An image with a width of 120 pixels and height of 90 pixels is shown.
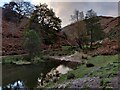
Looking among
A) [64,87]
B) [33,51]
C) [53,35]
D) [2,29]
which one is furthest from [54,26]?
[64,87]

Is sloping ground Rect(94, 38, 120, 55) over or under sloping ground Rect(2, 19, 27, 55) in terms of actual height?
under

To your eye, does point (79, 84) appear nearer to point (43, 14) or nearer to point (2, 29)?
point (43, 14)

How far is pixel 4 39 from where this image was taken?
102875 mm

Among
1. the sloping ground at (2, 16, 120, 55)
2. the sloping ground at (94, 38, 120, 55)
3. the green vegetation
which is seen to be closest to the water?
the sloping ground at (94, 38, 120, 55)

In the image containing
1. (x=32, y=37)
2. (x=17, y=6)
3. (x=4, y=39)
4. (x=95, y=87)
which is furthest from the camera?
(x=17, y=6)

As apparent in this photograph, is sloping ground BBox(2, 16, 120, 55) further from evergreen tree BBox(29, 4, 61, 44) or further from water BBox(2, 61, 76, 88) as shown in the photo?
water BBox(2, 61, 76, 88)

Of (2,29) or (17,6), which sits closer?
(2,29)

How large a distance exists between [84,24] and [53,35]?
20.2m

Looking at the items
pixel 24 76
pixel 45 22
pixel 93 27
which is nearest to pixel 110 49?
pixel 24 76

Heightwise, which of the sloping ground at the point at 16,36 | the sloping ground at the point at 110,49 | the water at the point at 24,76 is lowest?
the water at the point at 24,76

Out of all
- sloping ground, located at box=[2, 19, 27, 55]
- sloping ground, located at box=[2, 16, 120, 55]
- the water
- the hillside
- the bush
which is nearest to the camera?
the water

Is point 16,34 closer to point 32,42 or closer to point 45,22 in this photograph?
point 45,22

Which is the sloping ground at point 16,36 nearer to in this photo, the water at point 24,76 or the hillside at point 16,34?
the hillside at point 16,34

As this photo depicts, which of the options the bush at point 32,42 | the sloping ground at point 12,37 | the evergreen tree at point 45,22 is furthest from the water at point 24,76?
the evergreen tree at point 45,22
